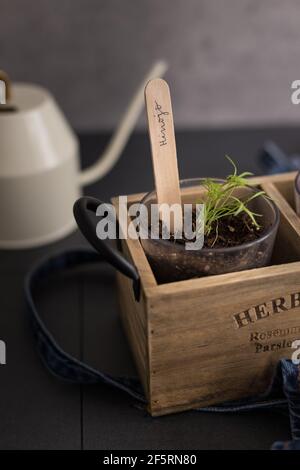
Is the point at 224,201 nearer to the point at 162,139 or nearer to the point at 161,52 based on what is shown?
the point at 162,139

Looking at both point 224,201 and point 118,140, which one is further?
point 118,140

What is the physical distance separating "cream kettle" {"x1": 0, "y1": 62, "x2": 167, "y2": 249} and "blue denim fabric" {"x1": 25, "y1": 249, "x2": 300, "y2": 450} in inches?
4.1

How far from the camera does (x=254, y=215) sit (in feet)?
1.96

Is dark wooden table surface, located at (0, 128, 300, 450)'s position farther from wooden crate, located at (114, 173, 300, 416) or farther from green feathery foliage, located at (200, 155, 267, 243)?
green feathery foliage, located at (200, 155, 267, 243)

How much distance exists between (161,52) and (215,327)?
51 centimetres

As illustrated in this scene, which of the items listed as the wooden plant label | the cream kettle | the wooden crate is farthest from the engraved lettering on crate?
the cream kettle

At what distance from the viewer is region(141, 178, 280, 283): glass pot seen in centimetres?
54

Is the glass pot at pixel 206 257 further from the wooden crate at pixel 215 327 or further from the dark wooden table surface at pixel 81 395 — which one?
the dark wooden table surface at pixel 81 395

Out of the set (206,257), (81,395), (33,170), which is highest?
(33,170)

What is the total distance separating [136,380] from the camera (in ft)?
2.05

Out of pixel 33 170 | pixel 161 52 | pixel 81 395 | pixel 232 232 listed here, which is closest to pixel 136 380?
pixel 81 395

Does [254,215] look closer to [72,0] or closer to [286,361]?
[286,361]

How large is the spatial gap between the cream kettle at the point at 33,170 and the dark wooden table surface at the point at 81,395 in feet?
0.07
